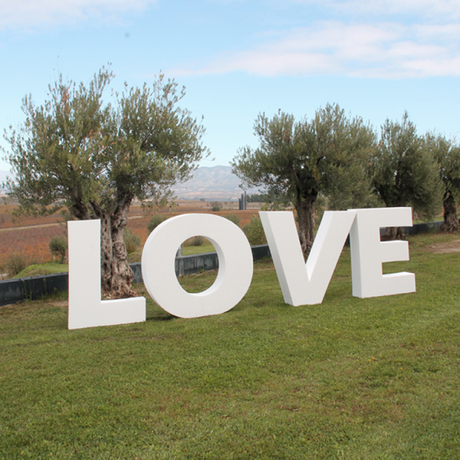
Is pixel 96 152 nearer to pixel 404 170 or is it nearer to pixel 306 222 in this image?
pixel 306 222

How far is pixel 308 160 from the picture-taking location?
15094 mm

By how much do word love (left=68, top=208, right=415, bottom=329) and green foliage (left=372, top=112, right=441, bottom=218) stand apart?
1152 cm

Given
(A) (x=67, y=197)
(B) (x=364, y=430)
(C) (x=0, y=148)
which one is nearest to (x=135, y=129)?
(A) (x=67, y=197)

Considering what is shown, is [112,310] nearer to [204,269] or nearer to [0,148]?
[0,148]

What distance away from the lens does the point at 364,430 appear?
352 centimetres

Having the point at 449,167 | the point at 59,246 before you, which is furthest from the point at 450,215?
the point at 59,246

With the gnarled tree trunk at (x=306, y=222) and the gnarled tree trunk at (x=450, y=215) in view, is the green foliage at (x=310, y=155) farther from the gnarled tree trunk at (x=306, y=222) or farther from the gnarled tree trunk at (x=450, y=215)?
the gnarled tree trunk at (x=450, y=215)

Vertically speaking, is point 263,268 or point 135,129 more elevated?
point 135,129

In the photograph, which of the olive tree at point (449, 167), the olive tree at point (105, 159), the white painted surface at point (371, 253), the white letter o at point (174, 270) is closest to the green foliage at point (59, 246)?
the olive tree at point (105, 159)

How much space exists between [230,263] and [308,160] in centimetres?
882

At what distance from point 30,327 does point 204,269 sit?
792cm

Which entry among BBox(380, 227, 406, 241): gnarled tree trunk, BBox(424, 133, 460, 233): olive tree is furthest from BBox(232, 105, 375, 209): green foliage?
BBox(424, 133, 460, 233): olive tree

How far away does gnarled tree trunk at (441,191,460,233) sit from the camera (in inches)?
917

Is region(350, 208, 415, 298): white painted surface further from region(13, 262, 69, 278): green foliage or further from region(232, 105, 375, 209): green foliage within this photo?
region(13, 262, 69, 278): green foliage
